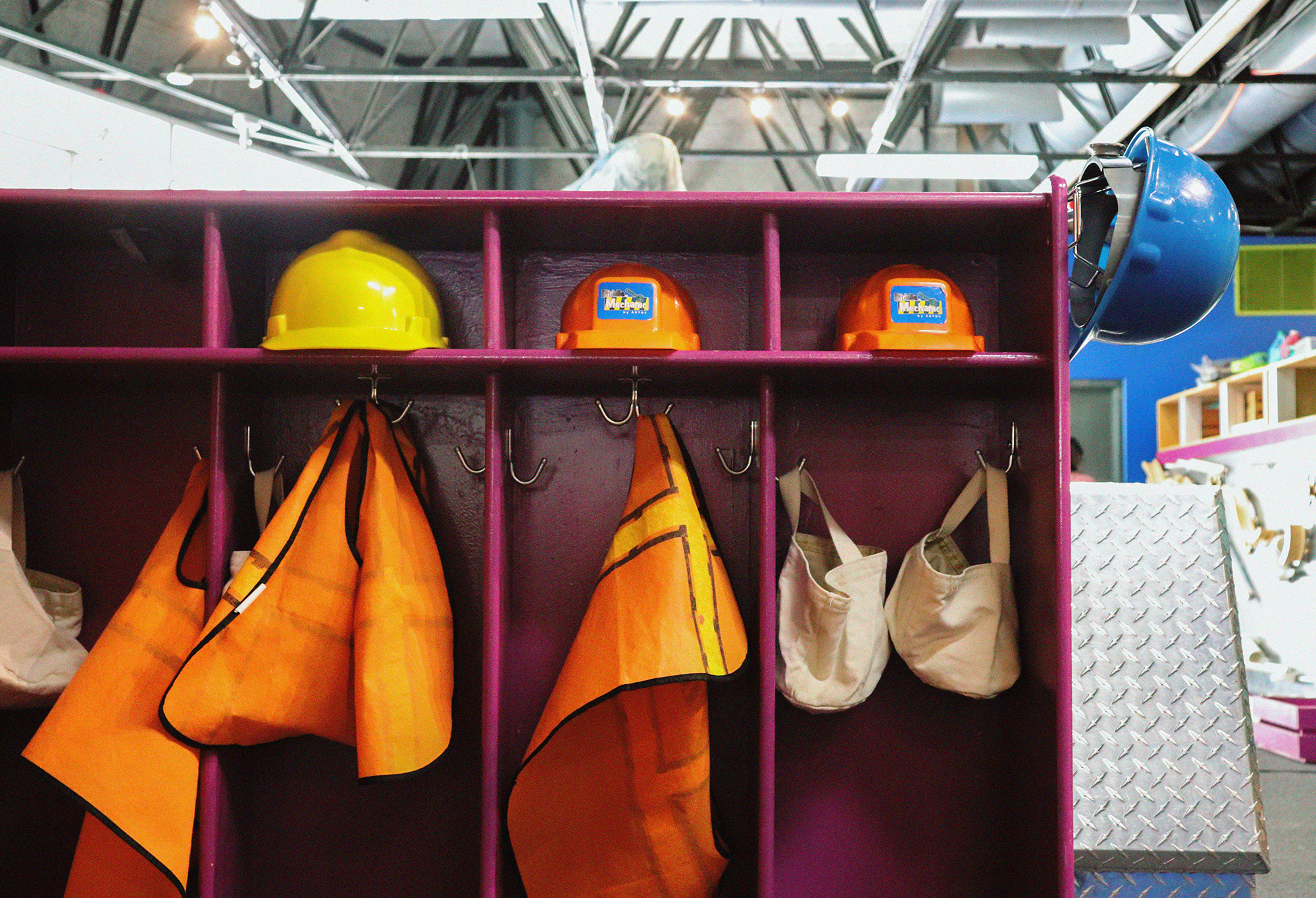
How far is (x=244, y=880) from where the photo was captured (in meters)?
2.15

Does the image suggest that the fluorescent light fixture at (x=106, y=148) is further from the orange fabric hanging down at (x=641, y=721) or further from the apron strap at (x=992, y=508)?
Result: the apron strap at (x=992, y=508)

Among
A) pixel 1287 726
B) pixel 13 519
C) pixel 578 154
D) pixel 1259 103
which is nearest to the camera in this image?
pixel 13 519

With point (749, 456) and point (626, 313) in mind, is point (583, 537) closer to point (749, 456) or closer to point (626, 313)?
point (749, 456)

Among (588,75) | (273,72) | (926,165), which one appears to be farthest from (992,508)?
(273,72)

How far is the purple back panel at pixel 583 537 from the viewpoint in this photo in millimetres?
2289

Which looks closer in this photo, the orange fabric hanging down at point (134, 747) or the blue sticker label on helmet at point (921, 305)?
the orange fabric hanging down at point (134, 747)

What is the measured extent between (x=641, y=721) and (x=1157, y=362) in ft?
24.0

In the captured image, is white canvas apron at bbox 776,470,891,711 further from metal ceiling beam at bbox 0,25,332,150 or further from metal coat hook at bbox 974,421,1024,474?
metal ceiling beam at bbox 0,25,332,150

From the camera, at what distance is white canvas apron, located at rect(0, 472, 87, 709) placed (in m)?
2.03

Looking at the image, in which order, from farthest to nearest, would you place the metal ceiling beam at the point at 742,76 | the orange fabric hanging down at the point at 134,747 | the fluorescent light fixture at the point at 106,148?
the metal ceiling beam at the point at 742,76 → the fluorescent light fixture at the point at 106,148 → the orange fabric hanging down at the point at 134,747

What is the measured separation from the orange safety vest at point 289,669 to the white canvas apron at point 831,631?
788mm

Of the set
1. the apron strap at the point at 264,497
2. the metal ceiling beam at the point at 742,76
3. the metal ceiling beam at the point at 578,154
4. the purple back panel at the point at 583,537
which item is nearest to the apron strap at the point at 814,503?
the purple back panel at the point at 583,537

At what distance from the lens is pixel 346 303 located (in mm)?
1972

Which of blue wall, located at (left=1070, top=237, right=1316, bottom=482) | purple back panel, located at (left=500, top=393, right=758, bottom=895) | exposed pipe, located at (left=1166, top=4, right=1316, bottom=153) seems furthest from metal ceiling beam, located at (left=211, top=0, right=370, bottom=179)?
blue wall, located at (left=1070, top=237, right=1316, bottom=482)
